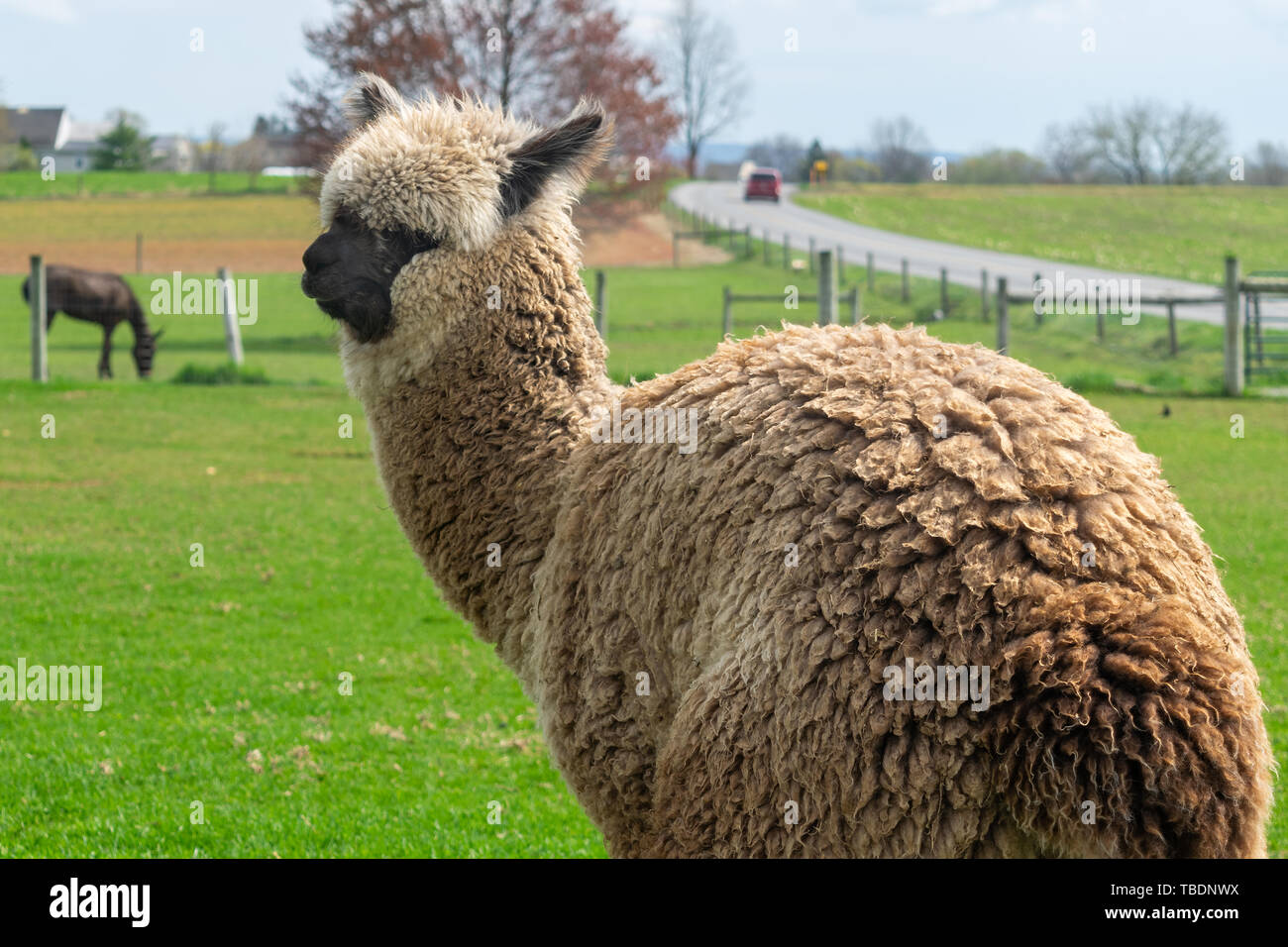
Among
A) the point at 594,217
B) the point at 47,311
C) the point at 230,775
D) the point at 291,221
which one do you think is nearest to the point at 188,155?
the point at 291,221

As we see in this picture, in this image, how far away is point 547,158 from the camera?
12.2ft

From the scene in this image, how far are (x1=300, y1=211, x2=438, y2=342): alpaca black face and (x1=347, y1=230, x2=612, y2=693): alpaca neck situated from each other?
0.12 m

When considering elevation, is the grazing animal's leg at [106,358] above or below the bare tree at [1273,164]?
below

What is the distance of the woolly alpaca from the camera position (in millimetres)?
2135

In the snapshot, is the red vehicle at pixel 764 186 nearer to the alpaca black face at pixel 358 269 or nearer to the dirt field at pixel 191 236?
the dirt field at pixel 191 236

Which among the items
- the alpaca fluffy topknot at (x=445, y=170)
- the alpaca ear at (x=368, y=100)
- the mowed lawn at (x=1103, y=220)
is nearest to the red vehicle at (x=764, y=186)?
the mowed lawn at (x=1103, y=220)

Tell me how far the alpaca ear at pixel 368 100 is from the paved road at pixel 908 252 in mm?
28909

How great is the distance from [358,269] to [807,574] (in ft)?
5.77

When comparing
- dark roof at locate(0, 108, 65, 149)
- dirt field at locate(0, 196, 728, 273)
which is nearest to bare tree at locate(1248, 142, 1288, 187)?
dirt field at locate(0, 196, 728, 273)

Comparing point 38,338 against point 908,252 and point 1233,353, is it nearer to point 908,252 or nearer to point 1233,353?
point 1233,353

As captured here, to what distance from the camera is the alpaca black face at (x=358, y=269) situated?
3484 millimetres

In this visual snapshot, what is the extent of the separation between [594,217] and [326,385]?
14.4 m

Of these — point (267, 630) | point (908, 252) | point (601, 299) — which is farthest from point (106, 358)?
point (908, 252)

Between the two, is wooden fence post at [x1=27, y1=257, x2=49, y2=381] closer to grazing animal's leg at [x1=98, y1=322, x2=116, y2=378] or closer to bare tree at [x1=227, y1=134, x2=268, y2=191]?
grazing animal's leg at [x1=98, y1=322, x2=116, y2=378]
